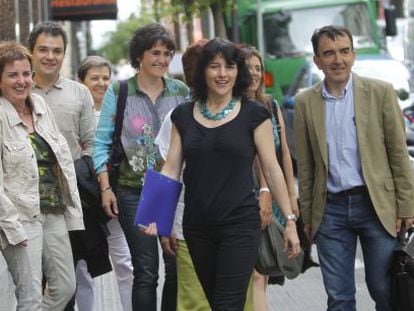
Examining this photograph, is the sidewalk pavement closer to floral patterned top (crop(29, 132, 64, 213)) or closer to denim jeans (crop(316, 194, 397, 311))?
denim jeans (crop(316, 194, 397, 311))

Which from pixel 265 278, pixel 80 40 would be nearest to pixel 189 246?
pixel 265 278

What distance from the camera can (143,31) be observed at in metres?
7.19

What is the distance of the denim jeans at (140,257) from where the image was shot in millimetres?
7012

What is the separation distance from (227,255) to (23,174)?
1238 mm

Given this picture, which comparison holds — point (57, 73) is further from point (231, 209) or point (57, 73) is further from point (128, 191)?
point (231, 209)

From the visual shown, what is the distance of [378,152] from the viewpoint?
257 inches

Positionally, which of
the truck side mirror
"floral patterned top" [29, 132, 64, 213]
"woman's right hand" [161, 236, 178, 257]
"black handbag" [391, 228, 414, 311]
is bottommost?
"black handbag" [391, 228, 414, 311]

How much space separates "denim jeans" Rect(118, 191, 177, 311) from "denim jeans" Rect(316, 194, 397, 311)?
917mm

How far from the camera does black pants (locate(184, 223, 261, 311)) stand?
5930 millimetres

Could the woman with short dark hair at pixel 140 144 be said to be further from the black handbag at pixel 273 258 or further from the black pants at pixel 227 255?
the black pants at pixel 227 255

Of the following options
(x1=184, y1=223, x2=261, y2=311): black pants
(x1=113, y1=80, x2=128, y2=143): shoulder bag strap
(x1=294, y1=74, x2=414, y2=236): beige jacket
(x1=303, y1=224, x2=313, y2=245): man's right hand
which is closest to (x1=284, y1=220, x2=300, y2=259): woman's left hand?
(x1=184, y1=223, x2=261, y2=311): black pants

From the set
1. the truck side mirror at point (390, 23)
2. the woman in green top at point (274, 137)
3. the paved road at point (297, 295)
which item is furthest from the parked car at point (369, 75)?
the woman in green top at point (274, 137)

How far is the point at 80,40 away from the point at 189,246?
197ft

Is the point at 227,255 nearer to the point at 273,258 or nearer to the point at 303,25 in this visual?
the point at 273,258
